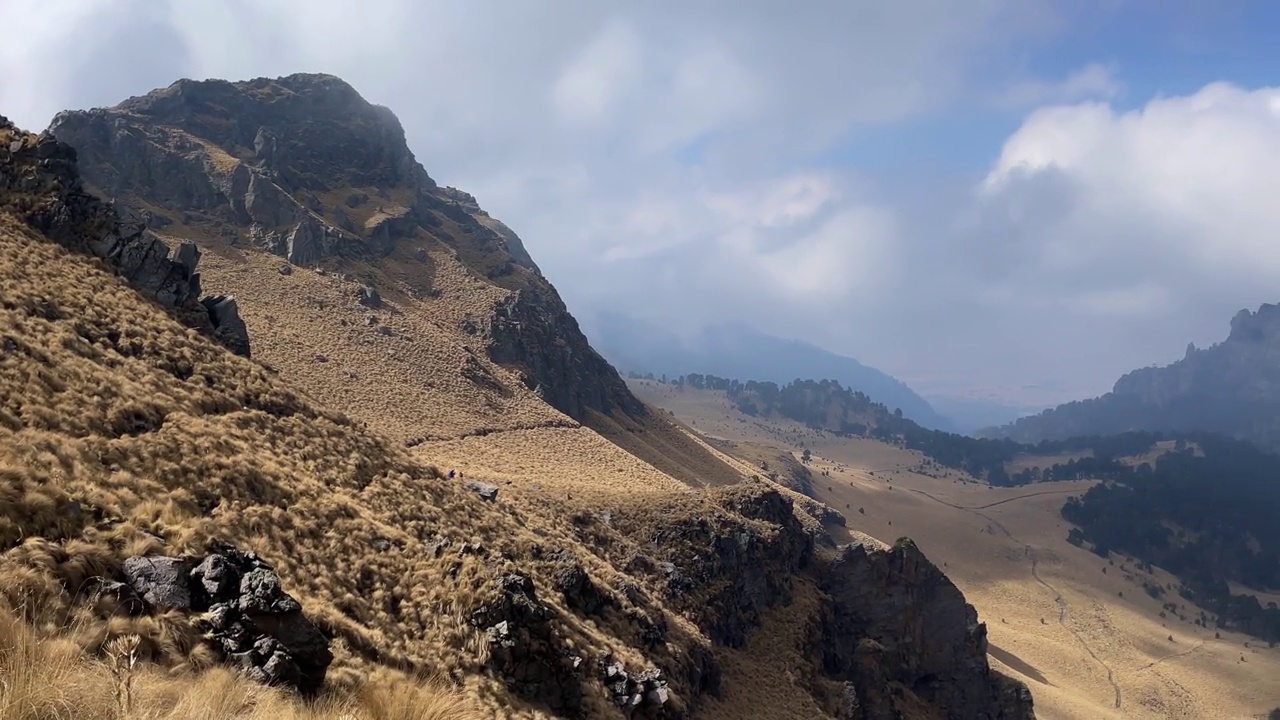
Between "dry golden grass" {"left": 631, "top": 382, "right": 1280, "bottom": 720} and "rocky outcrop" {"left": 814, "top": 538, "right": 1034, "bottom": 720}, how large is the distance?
19.1 metres

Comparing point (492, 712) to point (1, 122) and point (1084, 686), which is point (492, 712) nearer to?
point (1, 122)

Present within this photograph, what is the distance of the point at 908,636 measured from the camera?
1428 inches

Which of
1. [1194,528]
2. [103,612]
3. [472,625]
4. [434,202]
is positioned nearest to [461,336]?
[434,202]

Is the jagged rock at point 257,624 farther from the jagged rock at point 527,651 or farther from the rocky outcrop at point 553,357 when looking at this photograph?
the rocky outcrop at point 553,357

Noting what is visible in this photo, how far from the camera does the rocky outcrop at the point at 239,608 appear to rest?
28.5ft

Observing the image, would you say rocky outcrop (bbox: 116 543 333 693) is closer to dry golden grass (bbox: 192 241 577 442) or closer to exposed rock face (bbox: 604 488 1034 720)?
exposed rock face (bbox: 604 488 1034 720)

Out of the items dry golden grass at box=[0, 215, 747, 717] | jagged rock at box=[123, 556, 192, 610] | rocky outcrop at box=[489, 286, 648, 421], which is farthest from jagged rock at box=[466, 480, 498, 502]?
rocky outcrop at box=[489, 286, 648, 421]

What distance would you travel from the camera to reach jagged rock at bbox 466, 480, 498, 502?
26656 mm

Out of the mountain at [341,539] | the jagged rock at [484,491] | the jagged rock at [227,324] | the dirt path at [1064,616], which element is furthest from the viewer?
the dirt path at [1064,616]

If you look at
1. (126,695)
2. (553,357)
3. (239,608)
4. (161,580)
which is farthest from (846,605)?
(553,357)

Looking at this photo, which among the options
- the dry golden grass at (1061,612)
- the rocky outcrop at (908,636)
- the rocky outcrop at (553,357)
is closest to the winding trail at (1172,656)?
the dry golden grass at (1061,612)

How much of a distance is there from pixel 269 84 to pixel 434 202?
78.7 ft

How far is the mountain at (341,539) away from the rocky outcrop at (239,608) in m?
0.04

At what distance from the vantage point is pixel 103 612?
823 centimetres
